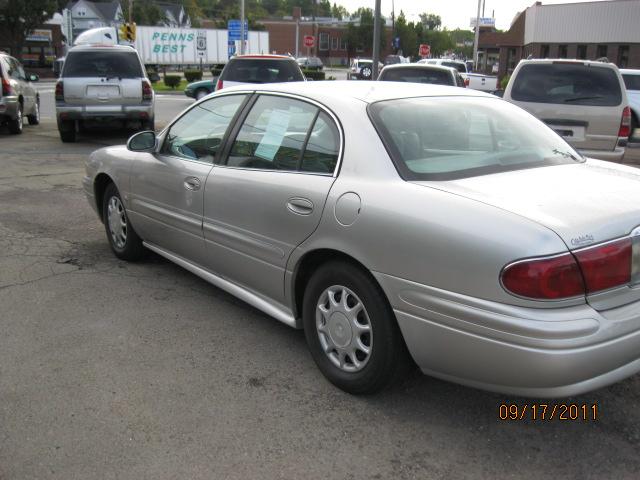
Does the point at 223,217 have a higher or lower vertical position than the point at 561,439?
higher

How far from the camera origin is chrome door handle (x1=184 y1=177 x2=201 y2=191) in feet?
14.1

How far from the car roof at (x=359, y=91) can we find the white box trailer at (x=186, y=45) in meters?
40.3

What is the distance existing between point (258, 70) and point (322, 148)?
10.4 meters

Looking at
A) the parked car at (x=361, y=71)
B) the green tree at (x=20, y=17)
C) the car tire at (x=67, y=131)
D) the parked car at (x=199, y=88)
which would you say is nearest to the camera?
the car tire at (x=67, y=131)

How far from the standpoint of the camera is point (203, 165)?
431cm

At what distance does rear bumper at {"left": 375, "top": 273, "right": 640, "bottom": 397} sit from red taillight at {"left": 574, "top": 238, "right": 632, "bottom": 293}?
11cm

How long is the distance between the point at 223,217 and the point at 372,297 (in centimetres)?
134

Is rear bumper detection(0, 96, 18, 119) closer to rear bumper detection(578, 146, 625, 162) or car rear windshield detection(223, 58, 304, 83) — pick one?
car rear windshield detection(223, 58, 304, 83)

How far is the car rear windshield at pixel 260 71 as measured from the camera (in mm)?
13352

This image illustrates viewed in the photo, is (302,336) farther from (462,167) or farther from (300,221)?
(462,167)

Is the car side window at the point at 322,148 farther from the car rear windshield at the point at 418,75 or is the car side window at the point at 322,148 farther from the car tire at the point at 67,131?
the car tire at the point at 67,131

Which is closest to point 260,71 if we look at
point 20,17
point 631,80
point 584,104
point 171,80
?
point 584,104

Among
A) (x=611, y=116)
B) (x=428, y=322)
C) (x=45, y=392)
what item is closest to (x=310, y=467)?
(x=428, y=322)

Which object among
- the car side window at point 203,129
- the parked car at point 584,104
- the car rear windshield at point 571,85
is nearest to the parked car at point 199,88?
the car rear windshield at point 571,85
